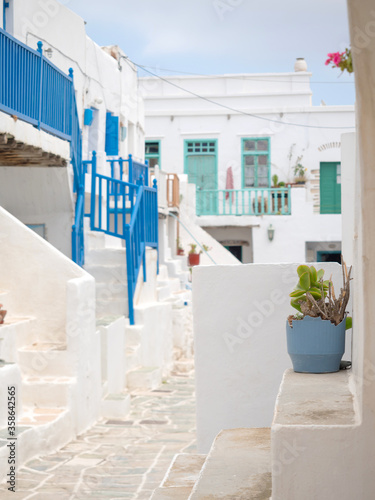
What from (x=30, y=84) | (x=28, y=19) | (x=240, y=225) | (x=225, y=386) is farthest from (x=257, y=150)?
(x=225, y=386)

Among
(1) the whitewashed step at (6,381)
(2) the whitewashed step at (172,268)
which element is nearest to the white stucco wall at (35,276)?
(1) the whitewashed step at (6,381)

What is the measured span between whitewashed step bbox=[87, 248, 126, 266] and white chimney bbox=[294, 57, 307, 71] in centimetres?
1475

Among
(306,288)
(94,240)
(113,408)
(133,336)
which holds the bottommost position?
(113,408)

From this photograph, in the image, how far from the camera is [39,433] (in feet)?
26.5

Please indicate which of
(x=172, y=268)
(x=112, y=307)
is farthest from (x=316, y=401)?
(x=172, y=268)

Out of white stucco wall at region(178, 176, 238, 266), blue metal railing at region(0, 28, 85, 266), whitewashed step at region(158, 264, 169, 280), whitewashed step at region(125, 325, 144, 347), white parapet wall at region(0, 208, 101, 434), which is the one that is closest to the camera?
blue metal railing at region(0, 28, 85, 266)

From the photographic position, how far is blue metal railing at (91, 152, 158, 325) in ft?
44.4

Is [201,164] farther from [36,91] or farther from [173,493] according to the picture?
[173,493]

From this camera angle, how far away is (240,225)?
23625 mm

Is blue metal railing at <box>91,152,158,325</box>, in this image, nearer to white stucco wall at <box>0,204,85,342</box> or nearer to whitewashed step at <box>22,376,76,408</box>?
white stucco wall at <box>0,204,85,342</box>

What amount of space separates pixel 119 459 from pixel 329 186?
18065mm

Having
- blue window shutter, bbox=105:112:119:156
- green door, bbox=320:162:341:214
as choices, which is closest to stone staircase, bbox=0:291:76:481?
blue window shutter, bbox=105:112:119:156

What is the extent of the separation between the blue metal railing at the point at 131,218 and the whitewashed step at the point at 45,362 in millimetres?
4079

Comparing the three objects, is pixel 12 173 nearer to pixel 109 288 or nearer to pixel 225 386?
pixel 109 288
